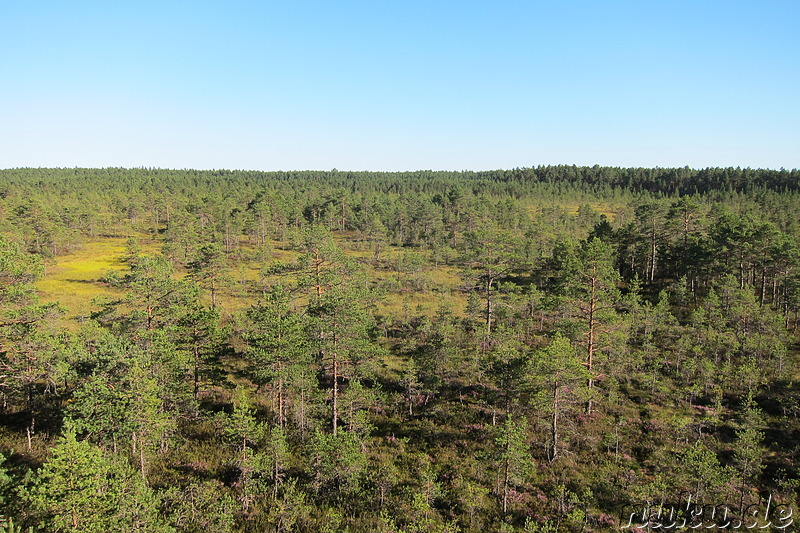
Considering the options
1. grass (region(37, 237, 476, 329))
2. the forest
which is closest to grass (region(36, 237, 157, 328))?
grass (region(37, 237, 476, 329))

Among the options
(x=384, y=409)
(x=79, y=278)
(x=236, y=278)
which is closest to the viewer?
(x=384, y=409)

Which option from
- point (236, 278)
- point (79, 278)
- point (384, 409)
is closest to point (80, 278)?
point (79, 278)

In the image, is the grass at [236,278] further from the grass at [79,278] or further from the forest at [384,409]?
the forest at [384,409]

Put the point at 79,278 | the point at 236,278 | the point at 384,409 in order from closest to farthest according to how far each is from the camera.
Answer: the point at 384,409 → the point at 236,278 → the point at 79,278

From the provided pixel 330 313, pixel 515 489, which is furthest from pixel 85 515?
pixel 515 489

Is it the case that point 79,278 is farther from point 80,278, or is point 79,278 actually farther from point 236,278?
point 236,278

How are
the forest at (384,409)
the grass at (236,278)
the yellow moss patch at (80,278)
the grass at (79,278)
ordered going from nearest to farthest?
1. the forest at (384,409)
2. the grass at (79,278)
3. the grass at (236,278)
4. the yellow moss patch at (80,278)

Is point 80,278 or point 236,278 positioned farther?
point 80,278

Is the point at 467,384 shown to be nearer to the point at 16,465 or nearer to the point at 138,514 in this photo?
the point at 138,514

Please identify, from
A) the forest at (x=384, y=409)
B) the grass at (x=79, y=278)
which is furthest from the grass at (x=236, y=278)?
the forest at (x=384, y=409)

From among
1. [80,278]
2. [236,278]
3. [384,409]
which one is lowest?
[384,409]

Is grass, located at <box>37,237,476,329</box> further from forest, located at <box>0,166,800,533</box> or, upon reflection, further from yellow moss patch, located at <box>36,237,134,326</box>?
forest, located at <box>0,166,800,533</box>
